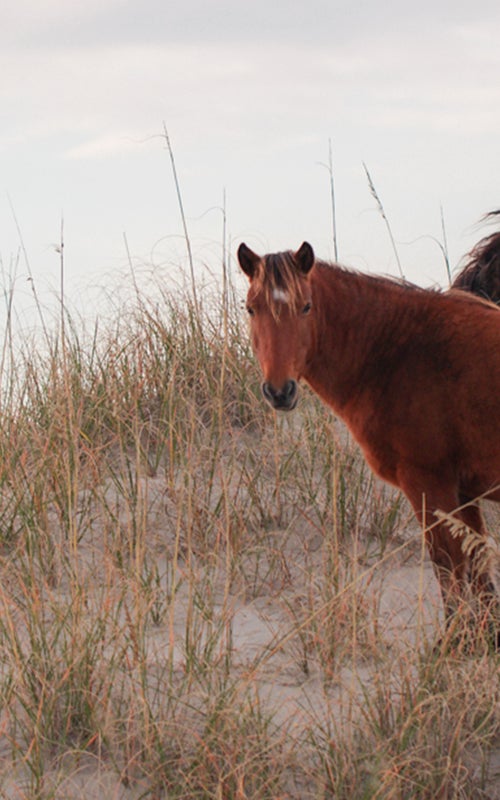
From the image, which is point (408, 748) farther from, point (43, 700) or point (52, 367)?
point (52, 367)

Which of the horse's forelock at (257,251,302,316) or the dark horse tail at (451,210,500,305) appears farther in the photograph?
the dark horse tail at (451,210,500,305)

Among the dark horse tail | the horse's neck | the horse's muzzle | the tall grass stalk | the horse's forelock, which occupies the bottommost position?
the tall grass stalk

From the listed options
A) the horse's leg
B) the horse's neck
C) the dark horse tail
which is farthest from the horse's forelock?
the dark horse tail

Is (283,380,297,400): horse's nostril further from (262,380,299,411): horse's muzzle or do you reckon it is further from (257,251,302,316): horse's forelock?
(257,251,302,316): horse's forelock

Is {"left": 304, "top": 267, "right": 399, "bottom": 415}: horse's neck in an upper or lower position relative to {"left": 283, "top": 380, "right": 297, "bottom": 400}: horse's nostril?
upper

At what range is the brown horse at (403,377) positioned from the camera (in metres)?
4.81

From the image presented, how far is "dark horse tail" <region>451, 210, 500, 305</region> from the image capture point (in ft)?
23.8

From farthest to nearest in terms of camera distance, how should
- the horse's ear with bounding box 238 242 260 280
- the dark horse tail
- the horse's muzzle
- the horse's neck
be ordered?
the dark horse tail
the horse's neck
the horse's ear with bounding box 238 242 260 280
the horse's muzzle

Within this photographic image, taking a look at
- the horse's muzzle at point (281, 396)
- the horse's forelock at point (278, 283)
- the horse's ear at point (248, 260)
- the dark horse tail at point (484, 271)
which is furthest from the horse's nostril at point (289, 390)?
the dark horse tail at point (484, 271)

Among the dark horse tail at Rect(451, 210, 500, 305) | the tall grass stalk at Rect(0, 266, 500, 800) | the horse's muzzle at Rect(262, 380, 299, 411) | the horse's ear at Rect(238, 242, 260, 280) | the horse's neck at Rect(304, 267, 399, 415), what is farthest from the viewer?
the dark horse tail at Rect(451, 210, 500, 305)

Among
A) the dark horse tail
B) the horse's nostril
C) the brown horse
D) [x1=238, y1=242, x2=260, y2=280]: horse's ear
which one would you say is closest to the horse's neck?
the brown horse

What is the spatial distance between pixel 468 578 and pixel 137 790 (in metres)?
1.92

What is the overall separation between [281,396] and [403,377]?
26.5 inches

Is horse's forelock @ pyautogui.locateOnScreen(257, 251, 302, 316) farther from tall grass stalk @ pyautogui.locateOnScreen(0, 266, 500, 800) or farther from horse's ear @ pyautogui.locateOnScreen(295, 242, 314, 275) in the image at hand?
tall grass stalk @ pyautogui.locateOnScreen(0, 266, 500, 800)
